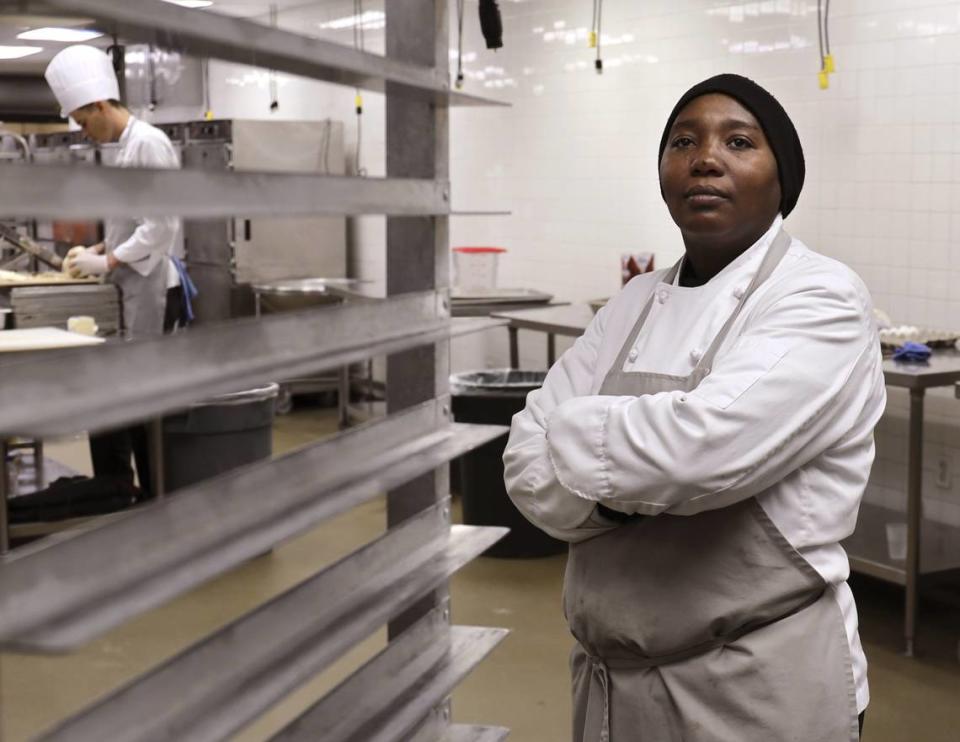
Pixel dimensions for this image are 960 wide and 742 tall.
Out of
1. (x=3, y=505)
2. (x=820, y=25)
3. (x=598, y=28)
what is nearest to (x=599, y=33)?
(x=598, y=28)

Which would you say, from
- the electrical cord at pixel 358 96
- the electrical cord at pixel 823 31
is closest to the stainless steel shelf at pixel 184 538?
the electrical cord at pixel 823 31

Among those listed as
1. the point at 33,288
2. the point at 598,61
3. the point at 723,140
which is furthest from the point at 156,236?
the point at 723,140

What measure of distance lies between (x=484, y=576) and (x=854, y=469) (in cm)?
300

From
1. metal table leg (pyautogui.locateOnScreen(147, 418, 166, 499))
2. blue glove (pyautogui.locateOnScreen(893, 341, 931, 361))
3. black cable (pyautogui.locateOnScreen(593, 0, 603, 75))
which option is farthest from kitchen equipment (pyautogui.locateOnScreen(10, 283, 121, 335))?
blue glove (pyautogui.locateOnScreen(893, 341, 931, 361))

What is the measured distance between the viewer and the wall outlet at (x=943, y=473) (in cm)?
458

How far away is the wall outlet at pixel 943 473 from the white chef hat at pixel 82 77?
370 cm

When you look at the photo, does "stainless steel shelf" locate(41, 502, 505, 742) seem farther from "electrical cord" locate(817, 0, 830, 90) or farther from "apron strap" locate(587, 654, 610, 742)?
"electrical cord" locate(817, 0, 830, 90)

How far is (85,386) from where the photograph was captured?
3.18 feet

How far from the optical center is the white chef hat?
15.5ft

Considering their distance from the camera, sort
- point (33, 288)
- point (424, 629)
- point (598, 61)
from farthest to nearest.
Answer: point (598, 61)
point (33, 288)
point (424, 629)

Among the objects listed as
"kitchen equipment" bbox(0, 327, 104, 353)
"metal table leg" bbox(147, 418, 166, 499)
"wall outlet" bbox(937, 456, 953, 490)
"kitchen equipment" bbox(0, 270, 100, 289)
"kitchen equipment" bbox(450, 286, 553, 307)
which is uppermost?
"kitchen equipment" bbox(0, 270, 100, 289)

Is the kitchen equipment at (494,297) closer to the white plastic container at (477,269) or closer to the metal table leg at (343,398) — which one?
the white plastic container at (477,269)

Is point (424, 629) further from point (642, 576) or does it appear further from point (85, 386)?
point (85, 386)

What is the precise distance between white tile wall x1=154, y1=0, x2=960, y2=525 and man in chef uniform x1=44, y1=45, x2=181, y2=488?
2076 mm
